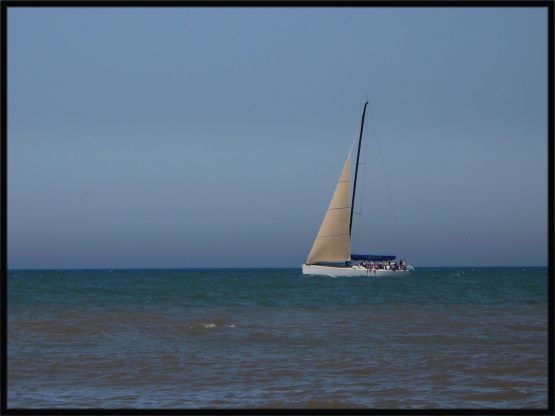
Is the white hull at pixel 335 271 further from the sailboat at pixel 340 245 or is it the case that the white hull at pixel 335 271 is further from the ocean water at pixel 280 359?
the ocean water at pixel 280 359

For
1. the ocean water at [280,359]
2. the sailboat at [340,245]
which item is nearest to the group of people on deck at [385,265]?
the sailboat at [340,245]

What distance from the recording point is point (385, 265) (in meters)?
60.1

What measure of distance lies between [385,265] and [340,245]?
9.16 meters

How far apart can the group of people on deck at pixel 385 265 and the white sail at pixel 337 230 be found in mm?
4550

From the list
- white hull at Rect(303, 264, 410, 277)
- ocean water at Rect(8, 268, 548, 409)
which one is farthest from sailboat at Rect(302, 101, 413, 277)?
ocean water at Rect(8, 268, 548, 409)

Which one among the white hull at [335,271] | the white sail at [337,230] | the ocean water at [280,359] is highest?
the white sail at [337,230]

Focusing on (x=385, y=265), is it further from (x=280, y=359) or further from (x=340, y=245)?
(x=280, y=359)

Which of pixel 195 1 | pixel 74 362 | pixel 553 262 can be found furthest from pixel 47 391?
pixel 553 262

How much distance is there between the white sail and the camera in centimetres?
4991

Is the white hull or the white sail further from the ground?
the white sail

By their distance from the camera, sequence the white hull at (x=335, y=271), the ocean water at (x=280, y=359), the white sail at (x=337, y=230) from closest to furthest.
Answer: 1. the ocean water at (x=280, y=359)
2. the white sail at (x=337, y=230)
3. the white hull at (x=335, y=271)

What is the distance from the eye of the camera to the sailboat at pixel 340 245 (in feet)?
164

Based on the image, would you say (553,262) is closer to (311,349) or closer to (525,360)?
(525,360)

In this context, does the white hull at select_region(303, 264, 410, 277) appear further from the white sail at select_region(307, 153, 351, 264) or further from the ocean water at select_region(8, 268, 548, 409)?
the ocean water at select_region(8, 268, 548, 409)
